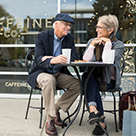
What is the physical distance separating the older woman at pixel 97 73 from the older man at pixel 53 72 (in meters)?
0.25

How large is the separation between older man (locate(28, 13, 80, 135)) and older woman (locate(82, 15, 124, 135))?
0.81 feet

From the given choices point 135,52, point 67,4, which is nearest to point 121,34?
point 135,52

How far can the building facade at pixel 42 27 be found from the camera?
12.9 feet

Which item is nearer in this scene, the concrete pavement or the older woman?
the older woman

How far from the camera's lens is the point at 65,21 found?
7.94 feet

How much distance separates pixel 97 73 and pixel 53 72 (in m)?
0.60

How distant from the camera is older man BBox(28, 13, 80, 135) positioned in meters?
2.25

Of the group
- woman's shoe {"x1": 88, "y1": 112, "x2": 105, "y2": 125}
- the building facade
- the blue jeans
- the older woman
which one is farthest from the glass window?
woman's shoe {"x1": 88, "y1": 112, "x2": 105, "y2": 125}

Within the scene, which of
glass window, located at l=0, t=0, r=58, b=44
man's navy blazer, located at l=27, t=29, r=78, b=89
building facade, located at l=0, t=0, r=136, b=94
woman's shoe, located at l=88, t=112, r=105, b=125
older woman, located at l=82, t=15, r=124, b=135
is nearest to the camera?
woman's shoe, located at l=88, t=112, r=105, b=125

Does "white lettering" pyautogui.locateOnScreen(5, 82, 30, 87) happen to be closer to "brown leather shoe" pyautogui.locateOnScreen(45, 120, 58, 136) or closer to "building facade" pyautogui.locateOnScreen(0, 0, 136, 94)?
"building facade" pyautogui.locateOnScreen(0, 0, 136, 94)

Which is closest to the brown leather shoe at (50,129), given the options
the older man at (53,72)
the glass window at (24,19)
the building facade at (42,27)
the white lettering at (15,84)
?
the older man at (53,72)

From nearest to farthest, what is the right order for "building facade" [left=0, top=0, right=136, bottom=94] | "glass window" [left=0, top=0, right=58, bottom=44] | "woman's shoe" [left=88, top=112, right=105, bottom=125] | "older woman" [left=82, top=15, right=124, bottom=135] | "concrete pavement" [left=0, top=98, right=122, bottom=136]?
1. "woman's shoe" [left=88, top=112, right=105, bottom=125]
2. "older woman" [left=82, top=15, right=124, bottom=135]
3. "concrete pavement" [left=0, top=98, right=122, bottom=136]
4. "building facade" [left=0, top=0, right=136, bottom=94]
5. "glass window" [left=0, top=0, right=58, bottom=44]

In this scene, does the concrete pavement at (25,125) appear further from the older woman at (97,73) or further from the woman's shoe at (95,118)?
the woman's shoe at (95,118)

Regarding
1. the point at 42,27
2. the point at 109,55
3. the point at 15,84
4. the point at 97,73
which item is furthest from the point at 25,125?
the point at 42,27
